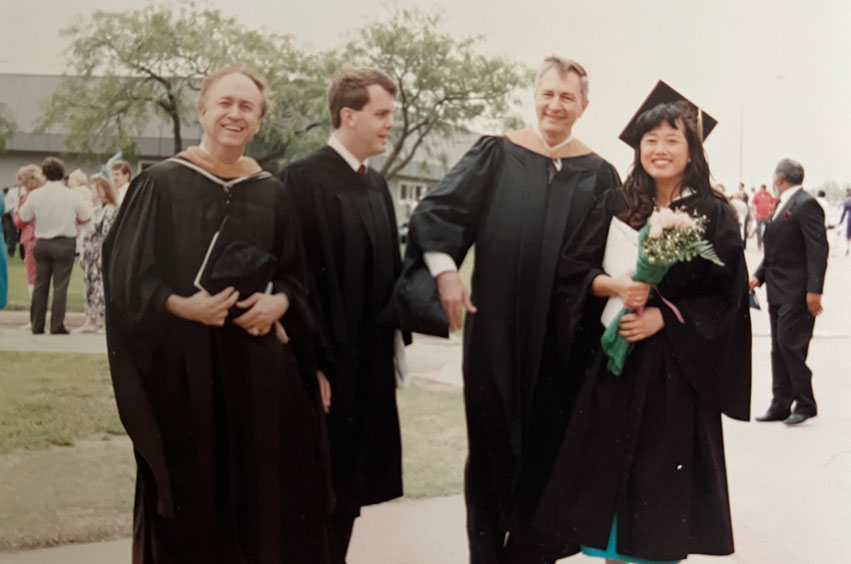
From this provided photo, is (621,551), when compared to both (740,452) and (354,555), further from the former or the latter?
(740,452)

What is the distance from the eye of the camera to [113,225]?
3.04 m

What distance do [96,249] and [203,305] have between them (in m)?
0.71

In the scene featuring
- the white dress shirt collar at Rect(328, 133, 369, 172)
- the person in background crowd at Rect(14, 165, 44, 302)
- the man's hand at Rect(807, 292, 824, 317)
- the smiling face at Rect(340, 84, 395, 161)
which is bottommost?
the man's hand at Rect(807, 292, 824, 317)

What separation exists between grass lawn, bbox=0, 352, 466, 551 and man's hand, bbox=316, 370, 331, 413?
0.49 m

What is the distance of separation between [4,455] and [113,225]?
1.33 metres

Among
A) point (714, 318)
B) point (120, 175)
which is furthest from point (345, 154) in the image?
point (714, 318)

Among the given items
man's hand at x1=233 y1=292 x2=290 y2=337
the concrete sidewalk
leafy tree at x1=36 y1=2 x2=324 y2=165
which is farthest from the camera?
the concrete sidewalk

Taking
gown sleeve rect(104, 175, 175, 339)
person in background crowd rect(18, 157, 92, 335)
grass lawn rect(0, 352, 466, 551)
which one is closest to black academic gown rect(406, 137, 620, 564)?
grass lawn rect(0, 352, 466, 551)

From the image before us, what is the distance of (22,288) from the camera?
374cm

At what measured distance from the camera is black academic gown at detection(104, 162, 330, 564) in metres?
3.00

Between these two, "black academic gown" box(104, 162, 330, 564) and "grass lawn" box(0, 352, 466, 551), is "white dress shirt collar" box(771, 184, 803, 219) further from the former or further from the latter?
"black academic gown" box(104, 162, 330, 564)

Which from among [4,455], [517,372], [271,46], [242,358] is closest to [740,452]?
[517,372]

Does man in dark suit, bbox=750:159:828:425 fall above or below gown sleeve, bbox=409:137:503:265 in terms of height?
below

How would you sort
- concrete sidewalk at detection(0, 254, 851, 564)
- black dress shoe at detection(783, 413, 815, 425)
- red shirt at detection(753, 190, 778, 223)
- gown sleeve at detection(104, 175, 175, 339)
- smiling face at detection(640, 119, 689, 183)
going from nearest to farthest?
gown sleeve at detection(104, 175, 175, 339) → smiling face at detection(640, 119, 689, 183) → concrete sidewalk at detection(0, 254, 851, 564) → red shirt at detection(753, 190, 778, 223) → black dress shoe at detection(783, 413, 815, 425)
